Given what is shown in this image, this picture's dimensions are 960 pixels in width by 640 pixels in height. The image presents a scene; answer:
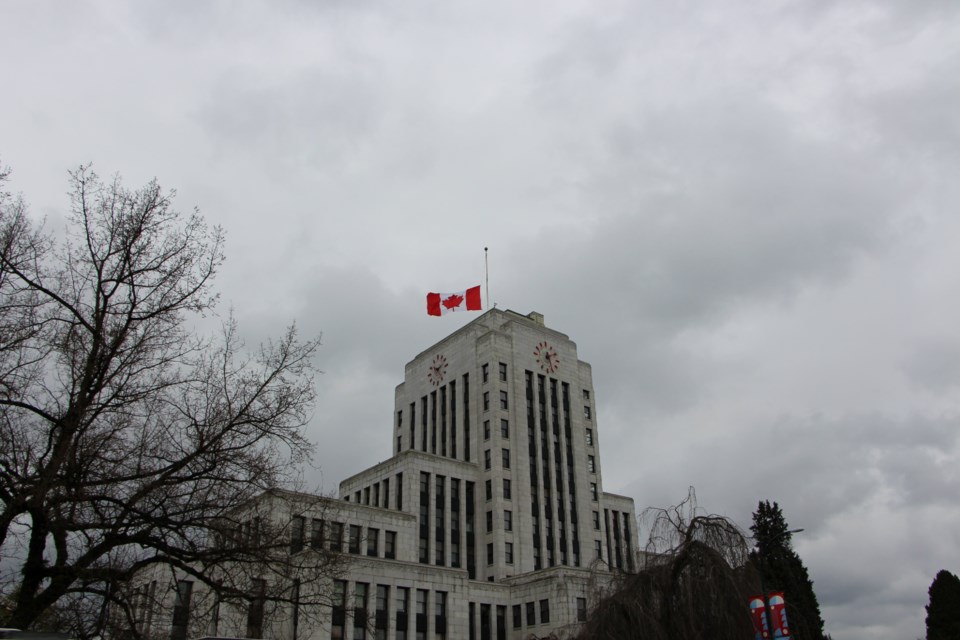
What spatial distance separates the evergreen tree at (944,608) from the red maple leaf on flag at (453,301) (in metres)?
52.5

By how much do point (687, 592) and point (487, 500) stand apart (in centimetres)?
5145

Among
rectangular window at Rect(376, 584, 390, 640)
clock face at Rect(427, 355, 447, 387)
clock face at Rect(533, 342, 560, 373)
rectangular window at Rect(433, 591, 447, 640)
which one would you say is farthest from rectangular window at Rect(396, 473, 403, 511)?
clock face at Rect(533, 342, 560, 373)

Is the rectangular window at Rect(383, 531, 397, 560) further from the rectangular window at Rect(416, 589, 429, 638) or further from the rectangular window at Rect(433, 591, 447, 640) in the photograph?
the rectangular window at Rect(433, 591, 447, 640)

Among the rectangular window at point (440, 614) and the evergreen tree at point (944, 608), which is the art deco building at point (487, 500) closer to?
the rectangular window at point (440, 614)

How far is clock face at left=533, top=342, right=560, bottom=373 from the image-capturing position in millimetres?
81188

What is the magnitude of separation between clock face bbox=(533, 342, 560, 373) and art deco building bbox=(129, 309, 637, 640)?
0.42 ft

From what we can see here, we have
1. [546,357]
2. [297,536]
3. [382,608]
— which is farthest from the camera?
[546,357]

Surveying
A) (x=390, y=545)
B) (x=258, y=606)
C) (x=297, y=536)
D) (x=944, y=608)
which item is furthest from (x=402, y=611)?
(x=944, y=608)

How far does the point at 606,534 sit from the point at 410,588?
30.4 m

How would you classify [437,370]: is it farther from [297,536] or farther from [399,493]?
[297,536]

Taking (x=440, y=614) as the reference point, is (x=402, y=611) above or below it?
above

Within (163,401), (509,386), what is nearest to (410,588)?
(509,386)

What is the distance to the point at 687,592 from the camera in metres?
21.6

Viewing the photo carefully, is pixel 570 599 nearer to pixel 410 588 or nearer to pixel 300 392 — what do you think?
pixel 410 588
